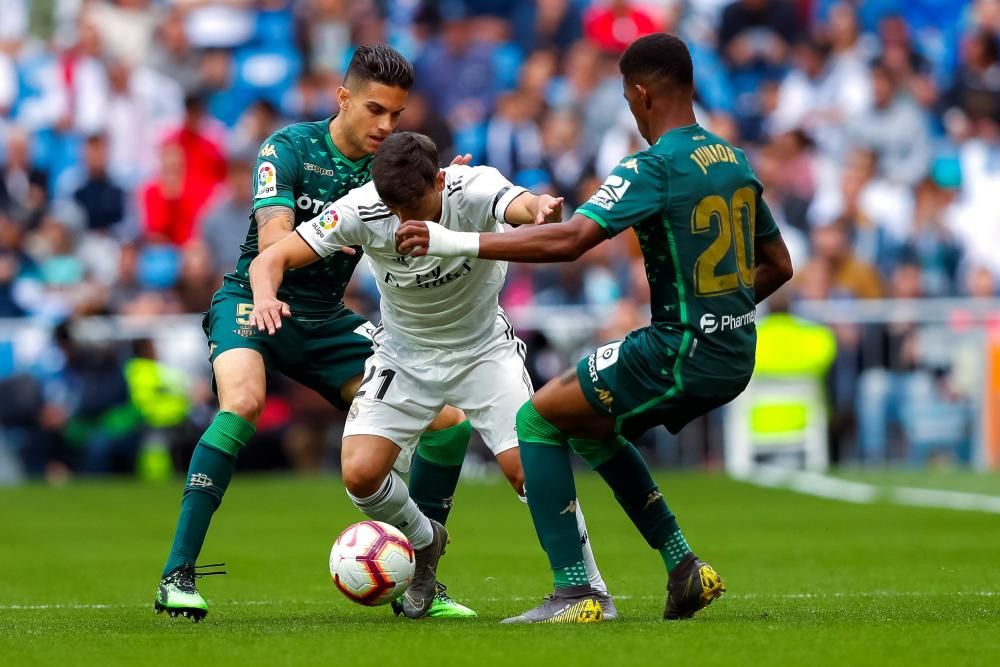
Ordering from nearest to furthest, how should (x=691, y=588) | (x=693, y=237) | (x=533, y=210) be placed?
(x=693, y=237) → (x=691, y=588) → (x=533, y=210)

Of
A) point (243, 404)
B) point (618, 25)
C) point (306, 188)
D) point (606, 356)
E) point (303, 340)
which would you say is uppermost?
point (618, 25)

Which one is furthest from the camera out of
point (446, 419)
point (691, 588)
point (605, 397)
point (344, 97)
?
point (344, 97)

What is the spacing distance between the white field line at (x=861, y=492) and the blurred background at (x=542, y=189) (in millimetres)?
451

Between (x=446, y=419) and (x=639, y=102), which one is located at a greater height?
(x=639, y=102)

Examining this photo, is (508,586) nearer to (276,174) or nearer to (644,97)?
(276,174)

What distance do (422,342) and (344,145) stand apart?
43.8 inches

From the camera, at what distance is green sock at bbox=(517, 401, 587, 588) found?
7551 mm

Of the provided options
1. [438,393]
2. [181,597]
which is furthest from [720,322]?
[181,597]

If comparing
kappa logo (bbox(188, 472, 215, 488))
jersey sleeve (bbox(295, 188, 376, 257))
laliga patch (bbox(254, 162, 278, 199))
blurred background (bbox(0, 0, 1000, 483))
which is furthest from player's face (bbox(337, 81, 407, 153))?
blurred background (bbox(0, 0, 1000, 483))

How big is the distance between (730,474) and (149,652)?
39.8 feet

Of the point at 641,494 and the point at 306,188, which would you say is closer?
the point at 641,494

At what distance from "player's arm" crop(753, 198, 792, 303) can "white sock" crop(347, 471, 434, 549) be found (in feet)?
5.97

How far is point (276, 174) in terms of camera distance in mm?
8516

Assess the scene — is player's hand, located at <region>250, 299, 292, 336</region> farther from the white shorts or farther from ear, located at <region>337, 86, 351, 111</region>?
ear, located at <region>337, 86, 351, 111</region>
